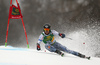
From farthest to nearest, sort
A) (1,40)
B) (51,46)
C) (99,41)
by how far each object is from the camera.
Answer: (1,40) → (99,41) → (51,46)

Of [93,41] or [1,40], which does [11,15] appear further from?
[1,40]

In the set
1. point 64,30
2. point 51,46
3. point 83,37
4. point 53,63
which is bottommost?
point 53,63

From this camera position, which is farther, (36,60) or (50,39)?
(50,39)

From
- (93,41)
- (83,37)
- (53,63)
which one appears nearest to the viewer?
(53,63)

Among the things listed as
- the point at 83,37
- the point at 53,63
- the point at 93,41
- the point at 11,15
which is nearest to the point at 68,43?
the point at 83,37

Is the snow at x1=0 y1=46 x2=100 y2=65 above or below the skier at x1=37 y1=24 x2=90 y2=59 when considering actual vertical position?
below

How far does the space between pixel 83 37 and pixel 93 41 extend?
1100mm

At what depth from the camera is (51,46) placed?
621 cm

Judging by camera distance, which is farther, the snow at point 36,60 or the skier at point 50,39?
the skier at point 50,39

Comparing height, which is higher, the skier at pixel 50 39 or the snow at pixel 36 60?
the skier at pixel 50 39

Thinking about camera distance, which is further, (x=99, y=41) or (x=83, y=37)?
(x=99, y=41)

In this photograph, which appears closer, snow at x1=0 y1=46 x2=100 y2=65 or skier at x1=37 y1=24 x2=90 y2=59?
snow at x1=0 y1=46 x2=100 y2=65

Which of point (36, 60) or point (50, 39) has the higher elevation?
point (50, 39)

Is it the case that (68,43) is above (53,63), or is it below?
above
